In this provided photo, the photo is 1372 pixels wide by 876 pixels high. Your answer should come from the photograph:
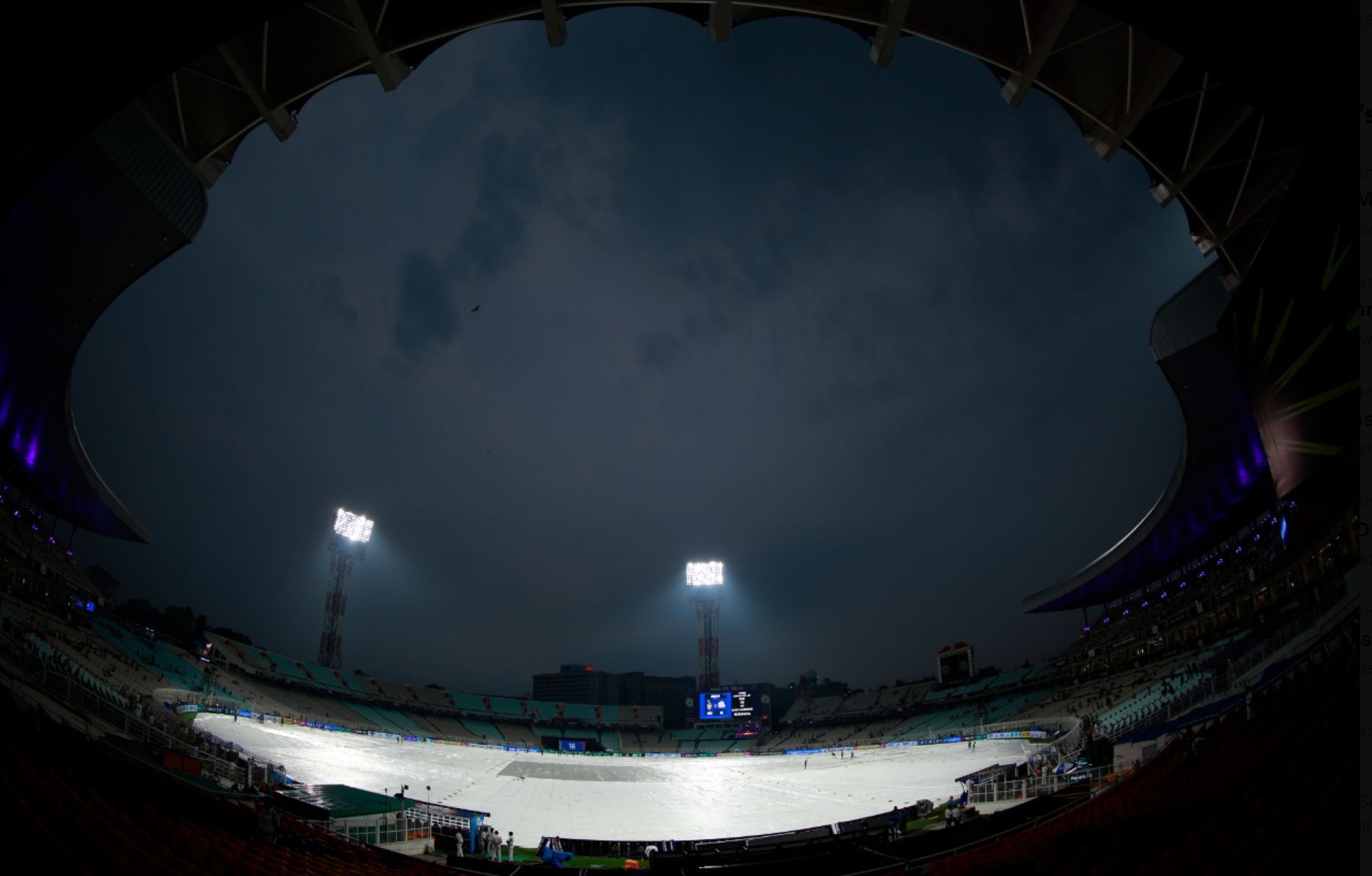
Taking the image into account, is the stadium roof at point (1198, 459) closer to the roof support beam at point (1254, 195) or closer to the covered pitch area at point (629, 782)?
the roof support beam at point (1254, 195)

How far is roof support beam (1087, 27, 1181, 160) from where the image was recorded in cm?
698

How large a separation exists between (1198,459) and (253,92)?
41.4 meters

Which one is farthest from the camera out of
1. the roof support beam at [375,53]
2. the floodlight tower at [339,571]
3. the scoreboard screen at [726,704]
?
the scoreboard screen at [726,704]

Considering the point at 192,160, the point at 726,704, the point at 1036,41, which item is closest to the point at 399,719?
the point at 726,704

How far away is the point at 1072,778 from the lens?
20.4m

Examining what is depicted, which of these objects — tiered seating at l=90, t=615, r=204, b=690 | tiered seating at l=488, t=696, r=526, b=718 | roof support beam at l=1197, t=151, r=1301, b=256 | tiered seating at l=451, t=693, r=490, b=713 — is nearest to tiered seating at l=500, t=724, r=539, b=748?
tiered seating at l=488, t=696, r=526, b=718

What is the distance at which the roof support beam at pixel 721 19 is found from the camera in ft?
22.7

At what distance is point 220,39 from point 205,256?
78.0m


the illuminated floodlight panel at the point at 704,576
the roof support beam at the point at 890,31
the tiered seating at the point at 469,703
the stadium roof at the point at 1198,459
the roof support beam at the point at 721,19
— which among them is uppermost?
the illuminated floodlight panel at the point at 704,576

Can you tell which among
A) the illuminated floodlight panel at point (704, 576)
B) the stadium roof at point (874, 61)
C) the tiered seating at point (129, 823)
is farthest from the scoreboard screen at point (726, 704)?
the stadium roof at point (874, 61)

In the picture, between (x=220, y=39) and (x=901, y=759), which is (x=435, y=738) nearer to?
(x=901, y=759)

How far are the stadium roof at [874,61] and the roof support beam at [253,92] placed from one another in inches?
1.0

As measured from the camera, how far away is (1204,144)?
29.0 feet

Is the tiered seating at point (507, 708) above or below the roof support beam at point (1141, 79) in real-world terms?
below
